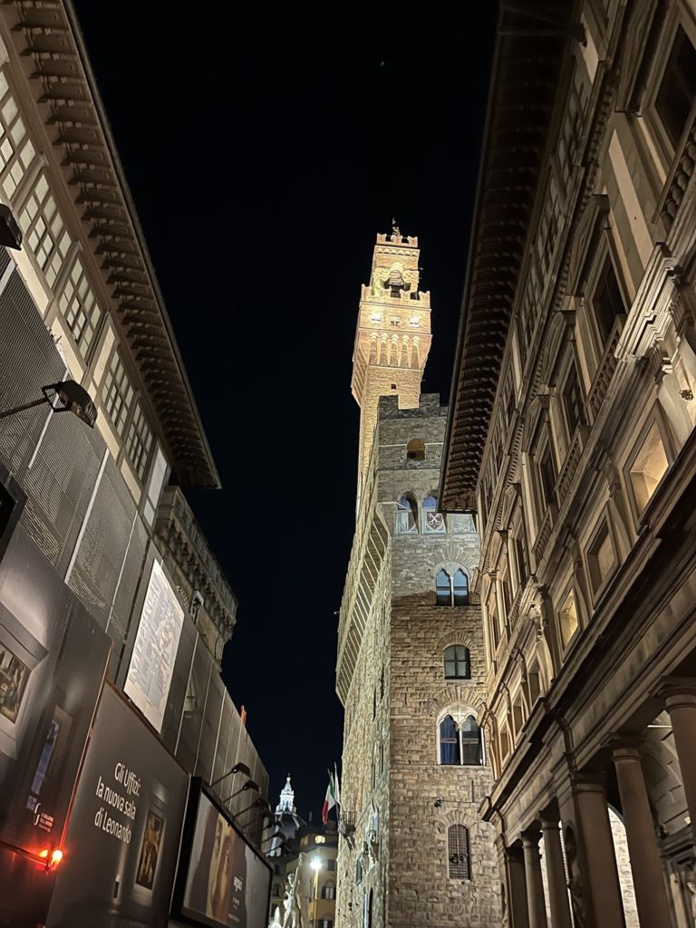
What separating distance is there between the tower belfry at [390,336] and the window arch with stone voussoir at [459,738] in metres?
31.1

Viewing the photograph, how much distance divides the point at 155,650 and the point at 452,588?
1966 cm

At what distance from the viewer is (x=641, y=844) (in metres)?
11.3

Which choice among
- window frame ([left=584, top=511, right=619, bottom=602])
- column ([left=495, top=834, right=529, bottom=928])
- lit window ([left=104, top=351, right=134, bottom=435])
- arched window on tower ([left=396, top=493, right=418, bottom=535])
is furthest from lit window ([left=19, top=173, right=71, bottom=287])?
arched window on tower ([left=396, top=493, right=418, bottom=535])

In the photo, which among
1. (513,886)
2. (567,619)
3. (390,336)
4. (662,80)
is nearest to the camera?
(662,80)

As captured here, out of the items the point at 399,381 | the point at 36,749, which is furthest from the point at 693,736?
the point at 399,381

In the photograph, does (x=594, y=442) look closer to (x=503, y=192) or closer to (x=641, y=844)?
(x=641, y=844)

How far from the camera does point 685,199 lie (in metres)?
9.74

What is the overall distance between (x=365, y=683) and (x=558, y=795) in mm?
28782

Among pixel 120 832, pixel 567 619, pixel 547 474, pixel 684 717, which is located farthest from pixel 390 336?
pixel 684 717

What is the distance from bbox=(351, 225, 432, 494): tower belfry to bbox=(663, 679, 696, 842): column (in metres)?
50.8

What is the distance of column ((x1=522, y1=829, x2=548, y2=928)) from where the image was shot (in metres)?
17.3

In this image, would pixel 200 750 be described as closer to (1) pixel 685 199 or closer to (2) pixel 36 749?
(2) pixel 36 749

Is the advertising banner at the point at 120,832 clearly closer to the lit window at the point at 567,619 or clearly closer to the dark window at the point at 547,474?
the lit window at the point at 567,619

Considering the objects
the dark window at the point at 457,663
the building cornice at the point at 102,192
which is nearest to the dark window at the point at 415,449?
the dark window at the point at 457,663
